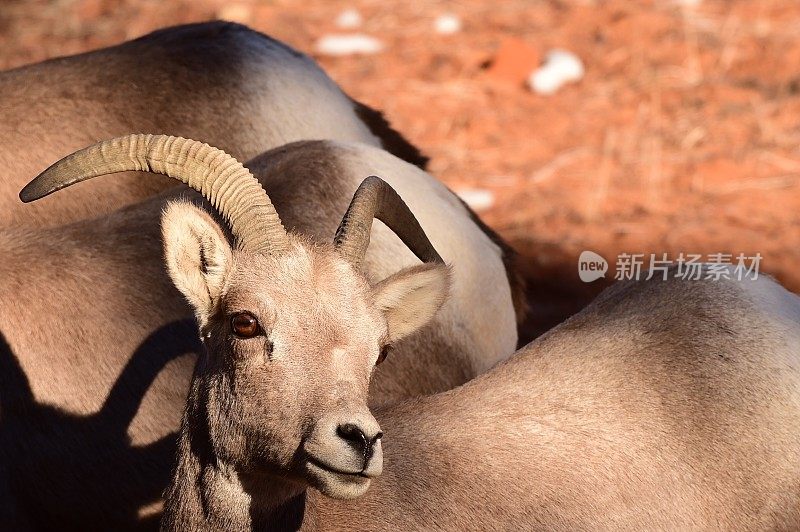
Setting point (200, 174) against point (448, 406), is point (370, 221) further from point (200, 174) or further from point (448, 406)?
point (448, 406)

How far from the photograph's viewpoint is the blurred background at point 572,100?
7539 millimetres

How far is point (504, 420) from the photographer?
12.9 feet

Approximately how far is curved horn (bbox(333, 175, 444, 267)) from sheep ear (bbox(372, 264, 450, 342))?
91 millimetres

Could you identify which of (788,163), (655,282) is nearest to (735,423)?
(655,282)

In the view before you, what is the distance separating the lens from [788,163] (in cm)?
816

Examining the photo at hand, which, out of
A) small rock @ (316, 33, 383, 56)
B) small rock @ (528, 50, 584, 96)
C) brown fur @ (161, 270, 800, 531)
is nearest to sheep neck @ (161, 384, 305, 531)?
brown fur @ (161, 270, 800, 531)

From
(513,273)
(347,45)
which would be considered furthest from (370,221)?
(347,45)

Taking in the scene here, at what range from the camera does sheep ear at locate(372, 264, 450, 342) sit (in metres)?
3.43

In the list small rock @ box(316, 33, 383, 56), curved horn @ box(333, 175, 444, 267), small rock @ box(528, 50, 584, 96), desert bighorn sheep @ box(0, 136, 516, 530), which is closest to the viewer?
curved horn @ box(333, 175, 444, 267)

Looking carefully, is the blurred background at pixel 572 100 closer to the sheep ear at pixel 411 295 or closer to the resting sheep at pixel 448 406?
the resting sheep at pixel 448 406

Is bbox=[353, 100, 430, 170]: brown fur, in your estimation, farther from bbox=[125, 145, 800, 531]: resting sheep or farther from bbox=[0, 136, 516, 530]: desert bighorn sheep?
bbox=[125, 145, 800, 531]: resting sheep

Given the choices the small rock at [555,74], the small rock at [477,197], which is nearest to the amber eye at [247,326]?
Result: the small rock at [477,197]

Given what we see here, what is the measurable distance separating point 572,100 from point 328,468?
6.48 metres

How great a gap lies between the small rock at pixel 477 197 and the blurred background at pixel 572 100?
1cm
